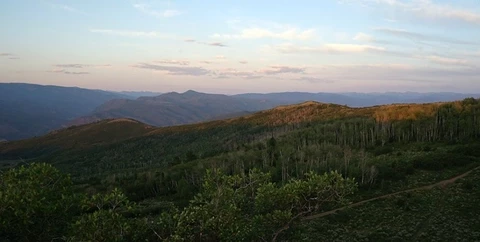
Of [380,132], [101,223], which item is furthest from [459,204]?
[380,132]

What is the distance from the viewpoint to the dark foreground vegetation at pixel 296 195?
16.3 meters

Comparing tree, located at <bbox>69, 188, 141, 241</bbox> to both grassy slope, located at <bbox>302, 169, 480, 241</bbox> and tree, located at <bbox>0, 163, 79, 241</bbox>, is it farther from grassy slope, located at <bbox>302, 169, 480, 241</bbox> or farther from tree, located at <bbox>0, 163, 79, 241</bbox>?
grassy slope, located at <bbox>302, 169, 480, 241</bbox>

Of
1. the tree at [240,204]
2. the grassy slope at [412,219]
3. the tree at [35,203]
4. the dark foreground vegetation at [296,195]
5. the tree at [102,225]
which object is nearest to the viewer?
the tree at [35,203]

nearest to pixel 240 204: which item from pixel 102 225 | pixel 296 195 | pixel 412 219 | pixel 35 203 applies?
pixel 296 195

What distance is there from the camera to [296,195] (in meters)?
19.3

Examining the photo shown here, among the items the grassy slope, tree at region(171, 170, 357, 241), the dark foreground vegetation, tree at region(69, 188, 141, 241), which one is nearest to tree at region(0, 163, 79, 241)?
the dark foreground vegetation

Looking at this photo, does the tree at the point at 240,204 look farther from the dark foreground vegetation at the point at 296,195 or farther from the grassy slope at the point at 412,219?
the grassy slope at the point at 412,219

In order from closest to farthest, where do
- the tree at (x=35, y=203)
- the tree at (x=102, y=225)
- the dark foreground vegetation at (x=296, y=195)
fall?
the tree at (x=35, y=203), the tree at (x=102, y=225), the dark foreground vegetation at (x=296, y=195)

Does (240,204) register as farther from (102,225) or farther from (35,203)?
(35,203)

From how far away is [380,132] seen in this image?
11250 cm

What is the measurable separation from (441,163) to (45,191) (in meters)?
74.6

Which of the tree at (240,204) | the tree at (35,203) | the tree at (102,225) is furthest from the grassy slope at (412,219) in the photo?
the tree at (35,203)

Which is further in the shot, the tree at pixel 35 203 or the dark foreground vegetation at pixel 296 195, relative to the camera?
the dark foreground vegetation at pixel 296 195

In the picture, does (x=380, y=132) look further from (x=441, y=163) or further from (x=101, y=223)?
(x=101, y=223)
